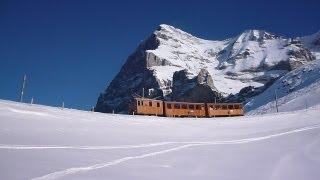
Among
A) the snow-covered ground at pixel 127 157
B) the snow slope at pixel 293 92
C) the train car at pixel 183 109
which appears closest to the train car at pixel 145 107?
the train car at pixel 183 109

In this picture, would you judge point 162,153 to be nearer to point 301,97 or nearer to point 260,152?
point 260,152

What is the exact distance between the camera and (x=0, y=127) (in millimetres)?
12859

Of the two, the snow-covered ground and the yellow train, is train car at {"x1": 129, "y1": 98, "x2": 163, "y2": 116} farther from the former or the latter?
the snow-covered ground

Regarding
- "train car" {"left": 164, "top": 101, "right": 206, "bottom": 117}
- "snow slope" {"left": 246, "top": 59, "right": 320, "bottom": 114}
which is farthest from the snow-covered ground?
"snow slope" {"left": 246, "top": 59, "right": 320, "bottom": 114}

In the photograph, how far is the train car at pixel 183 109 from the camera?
46472 mm

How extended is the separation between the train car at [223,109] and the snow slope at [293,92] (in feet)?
119

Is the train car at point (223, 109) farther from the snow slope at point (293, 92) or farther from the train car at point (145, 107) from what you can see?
the snow slope at point (293, 92)

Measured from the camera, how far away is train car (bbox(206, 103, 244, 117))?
2019 inches

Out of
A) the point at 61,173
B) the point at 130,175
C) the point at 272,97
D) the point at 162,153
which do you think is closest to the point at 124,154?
the point at 162,153

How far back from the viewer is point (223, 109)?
5359cm

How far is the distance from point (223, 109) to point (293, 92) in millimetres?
66684

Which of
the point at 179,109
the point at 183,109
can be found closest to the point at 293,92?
the point at 183,109

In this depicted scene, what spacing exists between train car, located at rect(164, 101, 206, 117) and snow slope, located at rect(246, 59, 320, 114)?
45.0 meters

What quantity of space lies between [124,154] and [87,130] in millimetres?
5527
